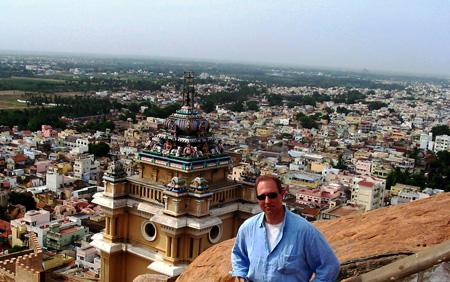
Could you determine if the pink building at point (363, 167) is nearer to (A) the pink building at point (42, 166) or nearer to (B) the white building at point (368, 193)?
(B) the white building at point (368, 193)

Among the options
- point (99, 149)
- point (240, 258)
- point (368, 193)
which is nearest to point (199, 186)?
point (240, 258)

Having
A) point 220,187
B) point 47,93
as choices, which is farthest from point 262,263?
point 47,93

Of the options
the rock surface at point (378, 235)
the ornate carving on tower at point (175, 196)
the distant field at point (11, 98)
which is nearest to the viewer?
the rock surface at point (378, 235)

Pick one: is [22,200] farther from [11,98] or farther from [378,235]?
[11,98]

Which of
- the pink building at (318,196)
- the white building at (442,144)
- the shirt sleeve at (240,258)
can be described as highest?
the shirt sleeve at (240,258)

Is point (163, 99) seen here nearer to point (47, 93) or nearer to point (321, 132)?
point (47, 93)

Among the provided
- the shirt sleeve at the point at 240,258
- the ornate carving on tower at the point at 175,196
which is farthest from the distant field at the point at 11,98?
the shirt sleeve at the point at 240,258

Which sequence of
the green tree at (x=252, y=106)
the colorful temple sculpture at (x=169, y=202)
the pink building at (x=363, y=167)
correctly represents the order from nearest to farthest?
the colorful temple sculpture at (x=169, y=202), the pink building at (x=363, y=167), the green tree at (x=252, y=106)

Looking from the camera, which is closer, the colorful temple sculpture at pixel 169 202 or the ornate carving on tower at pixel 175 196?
the ornate carving on tower at pixel 175 196
